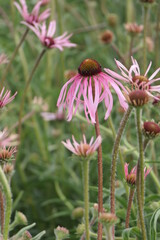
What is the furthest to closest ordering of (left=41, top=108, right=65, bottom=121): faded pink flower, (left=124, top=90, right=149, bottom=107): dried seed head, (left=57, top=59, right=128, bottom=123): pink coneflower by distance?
(left=41, top=108, right=65, bottom=121): faded pink flower < (left=57, top=59, right=128, bottom=123): pink coneflower < (left=124, top=90, right=149, bottom=107): dried seed head

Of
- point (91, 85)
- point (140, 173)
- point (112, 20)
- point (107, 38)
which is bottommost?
point (140, 173)

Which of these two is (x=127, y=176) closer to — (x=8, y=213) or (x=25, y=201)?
(x=8, y=213)

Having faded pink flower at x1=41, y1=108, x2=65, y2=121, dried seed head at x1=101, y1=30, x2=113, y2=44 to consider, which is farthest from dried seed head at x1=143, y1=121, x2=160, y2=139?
faded pink flower at x1=41, y1=108, x2=65, y2=121

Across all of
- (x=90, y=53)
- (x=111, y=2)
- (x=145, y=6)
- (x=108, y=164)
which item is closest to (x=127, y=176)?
(x=108, y=164)

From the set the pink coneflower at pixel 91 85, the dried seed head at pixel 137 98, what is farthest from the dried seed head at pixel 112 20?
the dried seed head at pixel 137 98

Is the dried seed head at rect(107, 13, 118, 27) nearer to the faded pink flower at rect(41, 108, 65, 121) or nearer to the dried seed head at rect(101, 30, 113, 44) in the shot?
the dried seed head at rect(101, 30, 113, 44)

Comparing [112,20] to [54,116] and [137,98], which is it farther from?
[137,98]

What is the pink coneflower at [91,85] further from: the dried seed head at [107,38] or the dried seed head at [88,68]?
the dried seed head at [107,38]

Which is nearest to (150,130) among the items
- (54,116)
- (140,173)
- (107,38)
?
(140,173)
